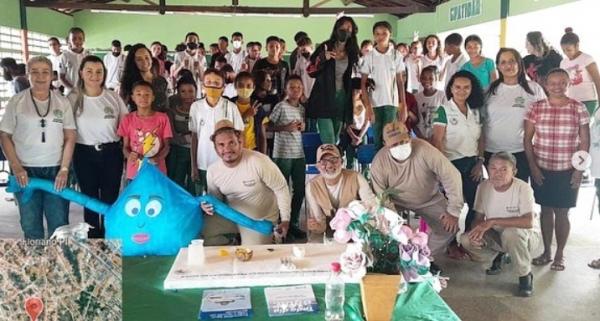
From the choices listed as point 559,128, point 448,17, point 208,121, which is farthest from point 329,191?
point 448,17

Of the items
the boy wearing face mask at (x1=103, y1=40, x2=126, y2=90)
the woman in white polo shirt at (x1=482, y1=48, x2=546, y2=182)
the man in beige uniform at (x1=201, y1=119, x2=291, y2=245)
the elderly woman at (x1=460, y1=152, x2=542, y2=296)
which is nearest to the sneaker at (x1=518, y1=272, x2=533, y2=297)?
the elderly woman at (x1=460, y1=152, x2=542, y2=296)

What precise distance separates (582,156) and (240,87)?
93.4 inches

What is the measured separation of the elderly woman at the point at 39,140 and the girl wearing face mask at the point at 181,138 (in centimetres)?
90

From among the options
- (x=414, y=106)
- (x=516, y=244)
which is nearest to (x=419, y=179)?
(x=516, y=244)

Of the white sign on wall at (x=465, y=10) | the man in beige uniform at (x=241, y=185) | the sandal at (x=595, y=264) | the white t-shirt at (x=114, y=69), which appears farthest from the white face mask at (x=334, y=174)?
the white sign on wall at (x=465, y=10)

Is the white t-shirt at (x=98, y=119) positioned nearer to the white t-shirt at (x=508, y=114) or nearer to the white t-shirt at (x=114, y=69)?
the white t-shirt at (x=508, y=114)

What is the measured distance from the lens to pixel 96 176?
139 inches

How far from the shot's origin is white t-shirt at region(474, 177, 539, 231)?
3504mm

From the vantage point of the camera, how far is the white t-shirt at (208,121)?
12.1 ft

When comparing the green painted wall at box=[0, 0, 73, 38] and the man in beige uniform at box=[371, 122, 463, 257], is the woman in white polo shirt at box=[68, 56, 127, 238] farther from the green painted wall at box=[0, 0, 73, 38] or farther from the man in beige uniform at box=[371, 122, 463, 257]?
the green painted wall at box=[0, 0, 73, 38]

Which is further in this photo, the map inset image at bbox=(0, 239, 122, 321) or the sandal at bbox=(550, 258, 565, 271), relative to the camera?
the sandal at bbox=(550, 258, 565, 271)

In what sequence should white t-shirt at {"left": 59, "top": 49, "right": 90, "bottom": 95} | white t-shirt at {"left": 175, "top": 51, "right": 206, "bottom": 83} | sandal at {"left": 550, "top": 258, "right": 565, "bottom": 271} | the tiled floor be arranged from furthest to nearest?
1. white t-shirt at {"left": 175, "top": 51, "right": 206, "bottom": 83}
2. white t-shirt at {"left": 59, "top": 49, "right": 90, "bottom": 95}
3. sandal at {"left": 550, "top": 258, "right": 565, "bottom": 271}
4. the tiled floor

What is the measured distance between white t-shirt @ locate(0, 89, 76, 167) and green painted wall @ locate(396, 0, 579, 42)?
6697 millimetres

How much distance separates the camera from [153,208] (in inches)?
109
